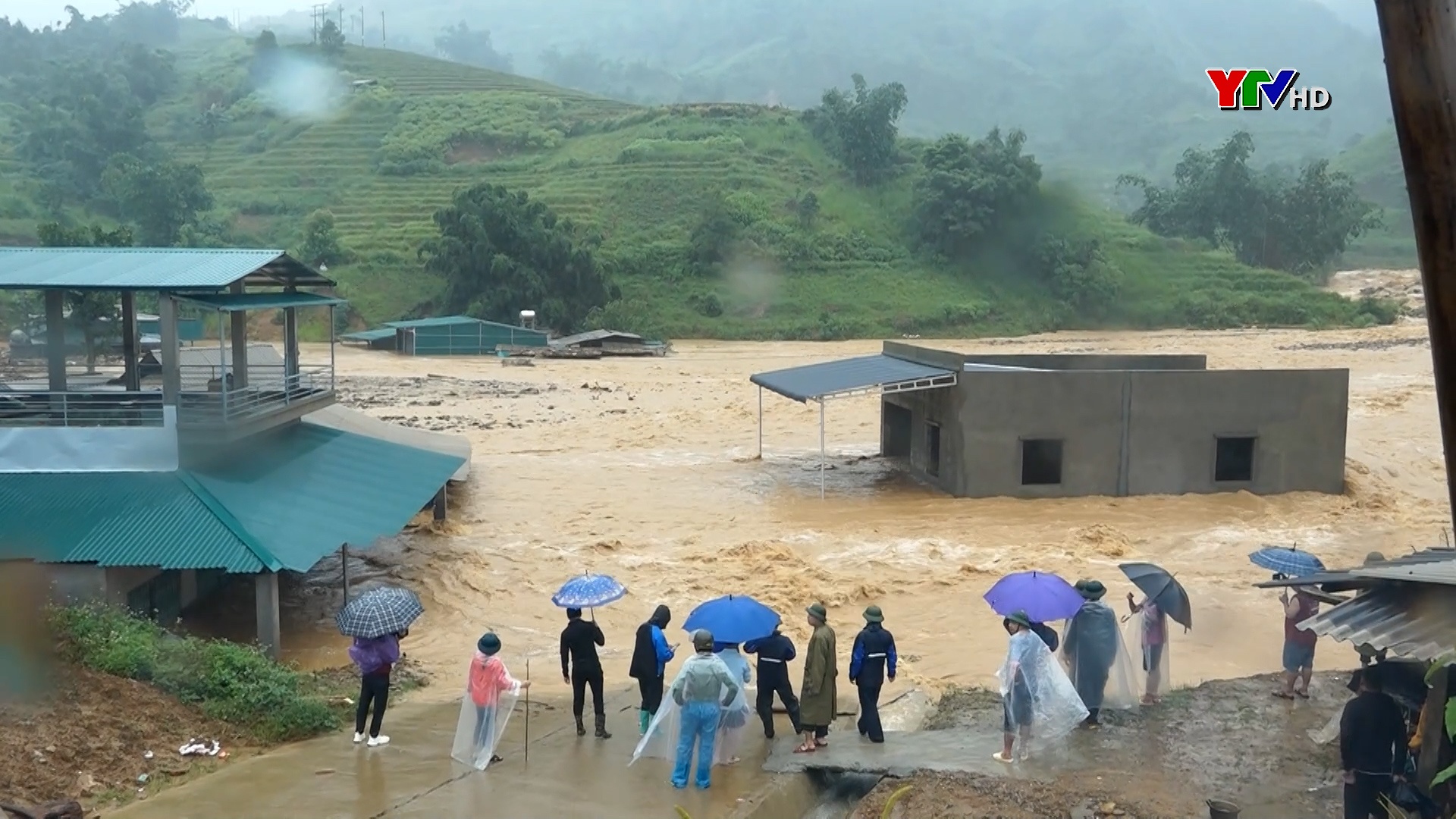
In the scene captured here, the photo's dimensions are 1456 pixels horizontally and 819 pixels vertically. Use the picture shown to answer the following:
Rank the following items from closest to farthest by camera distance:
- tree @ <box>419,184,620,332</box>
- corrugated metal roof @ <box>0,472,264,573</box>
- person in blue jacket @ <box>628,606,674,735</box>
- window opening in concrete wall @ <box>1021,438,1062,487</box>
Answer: person in blue jacket @ <box>628,606,674,735</box> < corrugated metal roof @ <box>0,472,264,573</box> < window opening in concrete wall @ <box>1021,438,1062,487</box> < tree @ <box>419,184,620,332</box>

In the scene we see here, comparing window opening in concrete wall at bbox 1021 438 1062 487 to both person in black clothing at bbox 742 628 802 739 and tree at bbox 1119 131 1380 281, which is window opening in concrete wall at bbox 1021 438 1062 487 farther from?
tree at bbox 1119 131 1380 281

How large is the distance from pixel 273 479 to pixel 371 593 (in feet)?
16.3

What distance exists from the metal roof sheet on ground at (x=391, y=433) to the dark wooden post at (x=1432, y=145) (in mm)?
16172

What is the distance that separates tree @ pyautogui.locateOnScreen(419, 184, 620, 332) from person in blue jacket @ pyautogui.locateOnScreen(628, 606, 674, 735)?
4955 cm

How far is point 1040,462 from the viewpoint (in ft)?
79.5

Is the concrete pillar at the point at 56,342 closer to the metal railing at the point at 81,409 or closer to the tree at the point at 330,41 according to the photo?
the metal railing at the point at 81,409

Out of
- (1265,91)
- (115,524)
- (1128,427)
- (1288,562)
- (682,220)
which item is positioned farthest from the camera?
(682,220)

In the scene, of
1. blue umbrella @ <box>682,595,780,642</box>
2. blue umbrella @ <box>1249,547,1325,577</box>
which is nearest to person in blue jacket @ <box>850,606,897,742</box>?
blue umbrella @ <box>682,595,780,642</box>

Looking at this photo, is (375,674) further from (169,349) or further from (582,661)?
(169,349)

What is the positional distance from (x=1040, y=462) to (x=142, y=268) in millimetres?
16235

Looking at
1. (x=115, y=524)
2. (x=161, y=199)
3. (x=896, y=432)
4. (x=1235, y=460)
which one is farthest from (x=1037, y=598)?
(x=161, y=199)

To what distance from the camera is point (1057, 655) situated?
10703 mm

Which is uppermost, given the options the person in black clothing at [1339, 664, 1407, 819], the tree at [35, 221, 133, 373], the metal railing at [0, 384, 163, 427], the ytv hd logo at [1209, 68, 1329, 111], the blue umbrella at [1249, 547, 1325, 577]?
the ytv hd logo at [1209, 68, 1329, 111]

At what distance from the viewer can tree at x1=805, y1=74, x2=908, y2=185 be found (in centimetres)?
8194
